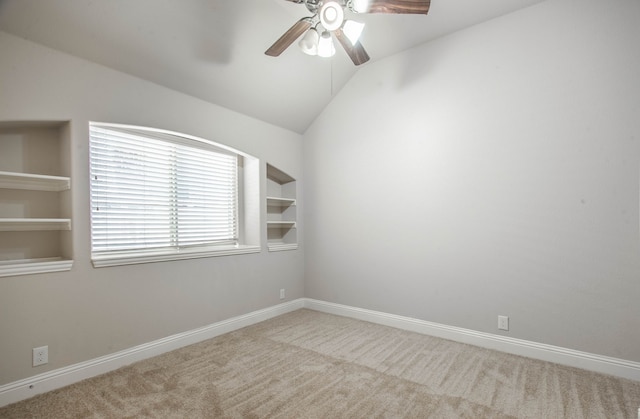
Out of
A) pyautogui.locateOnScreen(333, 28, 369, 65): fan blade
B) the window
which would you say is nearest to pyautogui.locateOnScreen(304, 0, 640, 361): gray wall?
pyautogui.locateOnScreen(333, 28, 369, 65): fan blade

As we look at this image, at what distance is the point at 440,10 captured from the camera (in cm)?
297

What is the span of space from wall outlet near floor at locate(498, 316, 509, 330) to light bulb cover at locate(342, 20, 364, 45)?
2.71m

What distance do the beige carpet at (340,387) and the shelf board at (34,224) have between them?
1.18 m

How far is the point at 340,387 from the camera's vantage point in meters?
2.33

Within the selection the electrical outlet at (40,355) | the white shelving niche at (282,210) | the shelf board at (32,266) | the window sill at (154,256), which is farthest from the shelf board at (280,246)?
the electrical outlet at (40,355)

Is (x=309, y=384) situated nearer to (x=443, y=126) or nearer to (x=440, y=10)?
(x=443, y=126)

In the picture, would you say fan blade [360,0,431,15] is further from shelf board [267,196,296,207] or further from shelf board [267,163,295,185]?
shelf board [267,196,296,207]

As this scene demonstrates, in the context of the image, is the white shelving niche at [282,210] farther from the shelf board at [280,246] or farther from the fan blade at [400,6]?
the fan blade at [400,6]

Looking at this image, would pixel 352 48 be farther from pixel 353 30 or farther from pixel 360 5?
pixel 360 5

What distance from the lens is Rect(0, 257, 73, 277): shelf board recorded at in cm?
213

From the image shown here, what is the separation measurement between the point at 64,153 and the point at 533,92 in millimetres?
3903

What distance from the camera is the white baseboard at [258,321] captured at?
88.5 inches

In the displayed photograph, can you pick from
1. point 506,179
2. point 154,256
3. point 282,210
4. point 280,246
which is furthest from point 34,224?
point 506,179

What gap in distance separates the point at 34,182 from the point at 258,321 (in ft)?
8.26
